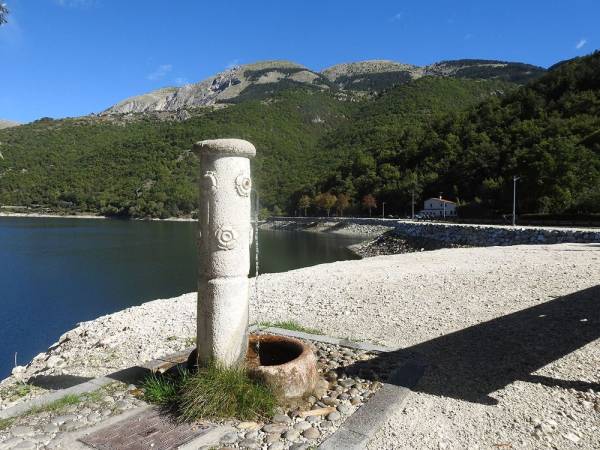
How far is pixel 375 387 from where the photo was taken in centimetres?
495

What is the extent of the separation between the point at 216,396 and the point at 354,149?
114956 mm

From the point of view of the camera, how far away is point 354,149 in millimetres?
116000

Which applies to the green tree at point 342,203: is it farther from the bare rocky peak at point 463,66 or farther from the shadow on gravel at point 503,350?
the bare rocky peak at point 463,66

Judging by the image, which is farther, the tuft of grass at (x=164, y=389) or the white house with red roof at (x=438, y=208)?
the white house with red roof at (x=438, y=208)

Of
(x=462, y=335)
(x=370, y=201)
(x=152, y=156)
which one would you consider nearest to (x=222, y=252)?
(x=462, y=335)

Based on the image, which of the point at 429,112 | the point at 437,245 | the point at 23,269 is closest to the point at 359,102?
the point at 429,112

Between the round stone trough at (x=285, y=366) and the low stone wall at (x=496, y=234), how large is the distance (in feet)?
78.0

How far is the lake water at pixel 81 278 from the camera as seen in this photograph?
17312mm

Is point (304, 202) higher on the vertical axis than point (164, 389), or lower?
higher

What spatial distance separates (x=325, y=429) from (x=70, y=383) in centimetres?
412

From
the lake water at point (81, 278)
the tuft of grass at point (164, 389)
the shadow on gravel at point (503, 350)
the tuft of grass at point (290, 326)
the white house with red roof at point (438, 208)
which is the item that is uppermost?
the white house with red roof at point (438, 208)

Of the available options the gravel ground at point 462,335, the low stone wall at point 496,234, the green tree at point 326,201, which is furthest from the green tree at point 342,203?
the gravel ground at point 462,335

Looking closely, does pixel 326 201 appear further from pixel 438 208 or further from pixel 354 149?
pixel 354 149

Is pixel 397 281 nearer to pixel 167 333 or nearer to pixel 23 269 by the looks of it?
pixel 167 333
